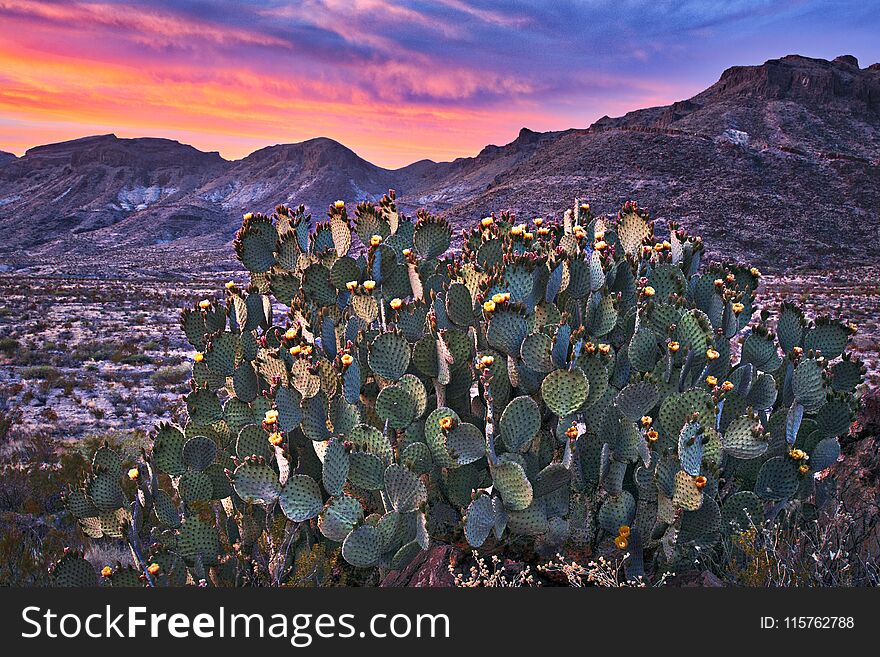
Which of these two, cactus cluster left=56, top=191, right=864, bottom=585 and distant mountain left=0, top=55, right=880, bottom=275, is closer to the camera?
cactus cluster left=56, top=191, right=864, bottom=585

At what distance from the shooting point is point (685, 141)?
7769 cm

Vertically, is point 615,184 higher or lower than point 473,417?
higher

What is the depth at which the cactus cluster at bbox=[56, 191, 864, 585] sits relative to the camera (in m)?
4.14

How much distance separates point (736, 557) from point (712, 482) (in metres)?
0.63

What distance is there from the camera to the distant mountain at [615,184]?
2463 inches

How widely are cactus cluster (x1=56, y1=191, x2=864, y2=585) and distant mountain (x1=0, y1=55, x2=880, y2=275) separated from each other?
53.1m

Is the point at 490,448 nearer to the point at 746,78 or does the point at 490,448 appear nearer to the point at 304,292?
the point at 304,292

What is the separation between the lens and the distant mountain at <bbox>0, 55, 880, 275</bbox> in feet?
205

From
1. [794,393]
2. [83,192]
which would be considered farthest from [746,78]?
[83,192]

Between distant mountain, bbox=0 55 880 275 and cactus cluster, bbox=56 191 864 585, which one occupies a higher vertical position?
distant mountain, bbox=0 55 880 275

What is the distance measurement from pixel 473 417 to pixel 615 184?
222ft

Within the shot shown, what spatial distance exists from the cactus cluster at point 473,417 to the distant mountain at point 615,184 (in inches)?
2090

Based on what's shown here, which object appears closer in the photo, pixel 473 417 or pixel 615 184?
pixel 473 417

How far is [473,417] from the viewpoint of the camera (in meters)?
4.71
